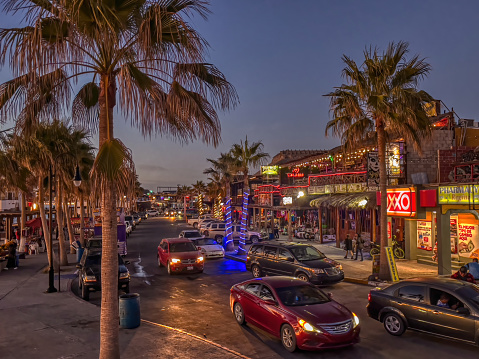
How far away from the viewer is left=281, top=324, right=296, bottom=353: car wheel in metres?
9.51

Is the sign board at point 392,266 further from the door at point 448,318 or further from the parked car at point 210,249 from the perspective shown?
the parked car at point 210,249

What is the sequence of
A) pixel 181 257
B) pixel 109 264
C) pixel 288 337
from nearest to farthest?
pixel 109 264 → pixel 288 337 → pixel 181 257

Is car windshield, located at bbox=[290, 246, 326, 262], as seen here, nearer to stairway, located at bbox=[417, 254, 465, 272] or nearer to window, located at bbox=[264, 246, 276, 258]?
window, located at bbox=[264, 246, 276, 258]

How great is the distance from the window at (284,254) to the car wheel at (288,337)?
7.53 metres

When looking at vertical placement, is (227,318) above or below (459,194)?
below

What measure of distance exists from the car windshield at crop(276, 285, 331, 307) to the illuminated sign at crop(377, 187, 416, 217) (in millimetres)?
11015

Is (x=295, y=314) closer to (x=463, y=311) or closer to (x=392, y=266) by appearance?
(x=463, y=311)

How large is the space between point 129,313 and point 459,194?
1449cm

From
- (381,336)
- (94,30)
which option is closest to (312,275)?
(381,336)

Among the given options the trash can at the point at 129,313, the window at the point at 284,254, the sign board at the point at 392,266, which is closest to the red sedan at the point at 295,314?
the trash can at the point at 129,313

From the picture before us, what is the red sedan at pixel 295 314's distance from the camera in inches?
367

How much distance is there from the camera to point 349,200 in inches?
1035

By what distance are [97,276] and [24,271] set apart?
911 cm

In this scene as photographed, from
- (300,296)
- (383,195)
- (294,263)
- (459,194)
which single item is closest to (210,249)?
(294,263)
